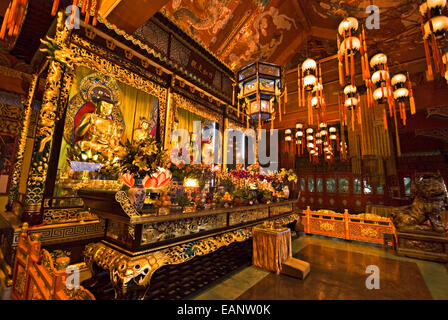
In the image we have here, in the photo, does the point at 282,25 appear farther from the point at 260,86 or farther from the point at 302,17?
the point at 260,86

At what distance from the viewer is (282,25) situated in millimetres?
7578

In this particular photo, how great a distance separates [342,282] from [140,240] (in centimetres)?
310

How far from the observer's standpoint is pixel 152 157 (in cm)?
230

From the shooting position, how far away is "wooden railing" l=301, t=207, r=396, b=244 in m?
5.33

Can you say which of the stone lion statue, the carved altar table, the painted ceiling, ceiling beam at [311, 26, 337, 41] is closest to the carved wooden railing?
the carved altar table

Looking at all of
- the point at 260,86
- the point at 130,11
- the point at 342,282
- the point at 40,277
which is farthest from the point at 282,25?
the point at 40,277

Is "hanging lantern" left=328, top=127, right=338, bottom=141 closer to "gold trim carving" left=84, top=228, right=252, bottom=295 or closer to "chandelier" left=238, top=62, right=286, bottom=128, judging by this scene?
"chandelier" left=238, top=62, right=286, bottom=128

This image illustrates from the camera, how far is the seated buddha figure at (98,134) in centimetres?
393

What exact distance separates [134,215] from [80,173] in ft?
8.45

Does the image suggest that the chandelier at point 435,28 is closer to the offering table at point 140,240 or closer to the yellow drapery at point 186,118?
the offering table at point 140,240

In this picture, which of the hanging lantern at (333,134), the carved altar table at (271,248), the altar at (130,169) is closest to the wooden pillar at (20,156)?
the altar at (130,169)

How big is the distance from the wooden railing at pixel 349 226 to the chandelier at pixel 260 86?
4.14 metres

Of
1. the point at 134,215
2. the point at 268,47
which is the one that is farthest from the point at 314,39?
the point at 134,215
